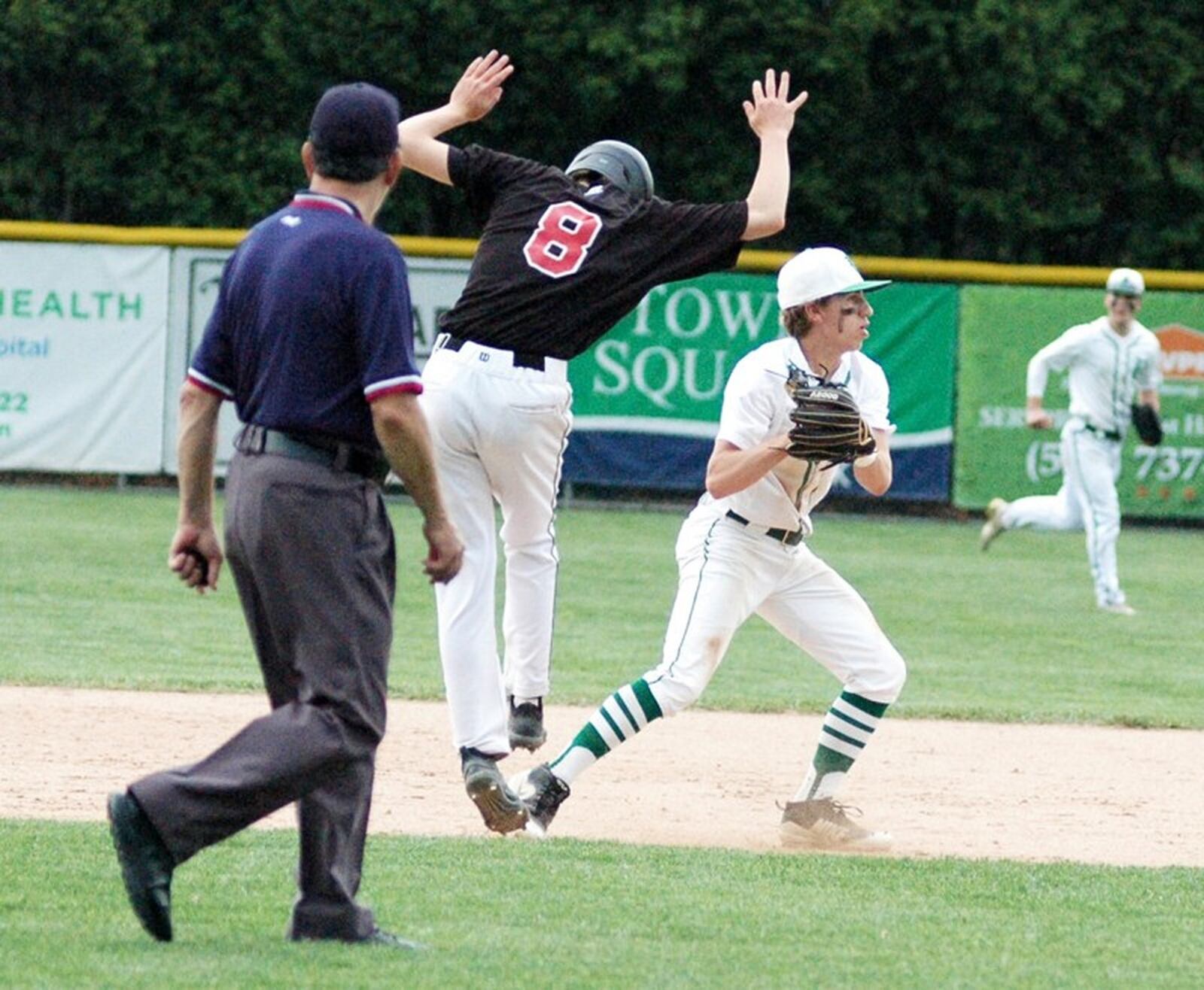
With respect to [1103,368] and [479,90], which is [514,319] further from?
[1103,368]

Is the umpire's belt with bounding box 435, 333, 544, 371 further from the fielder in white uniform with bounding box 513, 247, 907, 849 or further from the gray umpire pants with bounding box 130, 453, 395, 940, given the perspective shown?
the gray umpire pants with bounding box 130, 453, 395, 940

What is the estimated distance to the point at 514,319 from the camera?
6562mm

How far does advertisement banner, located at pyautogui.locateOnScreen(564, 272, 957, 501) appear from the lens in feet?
66.9

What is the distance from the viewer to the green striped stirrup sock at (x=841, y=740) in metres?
7.15

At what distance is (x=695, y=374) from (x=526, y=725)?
43.9 ft

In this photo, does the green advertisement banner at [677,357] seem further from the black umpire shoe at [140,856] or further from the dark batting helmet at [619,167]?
the black umpire shoe at [140,856]

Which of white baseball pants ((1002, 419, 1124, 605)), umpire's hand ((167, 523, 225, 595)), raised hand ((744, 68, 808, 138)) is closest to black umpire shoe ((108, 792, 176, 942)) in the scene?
umpire's hand ((167, 523, 225, 595))

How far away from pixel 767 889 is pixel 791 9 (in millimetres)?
18427

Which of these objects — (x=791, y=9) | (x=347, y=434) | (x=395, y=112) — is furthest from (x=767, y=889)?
(x=791, y=9)

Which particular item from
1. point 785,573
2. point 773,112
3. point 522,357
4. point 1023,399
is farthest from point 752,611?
point 1023,399

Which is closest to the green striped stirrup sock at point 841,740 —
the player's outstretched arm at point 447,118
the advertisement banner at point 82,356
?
the player's outstretched arm at point 447,118

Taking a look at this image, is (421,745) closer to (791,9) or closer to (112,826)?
(112,826)

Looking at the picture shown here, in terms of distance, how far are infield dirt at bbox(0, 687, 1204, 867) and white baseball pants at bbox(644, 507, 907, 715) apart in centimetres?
51

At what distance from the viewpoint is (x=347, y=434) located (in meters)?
4.84
